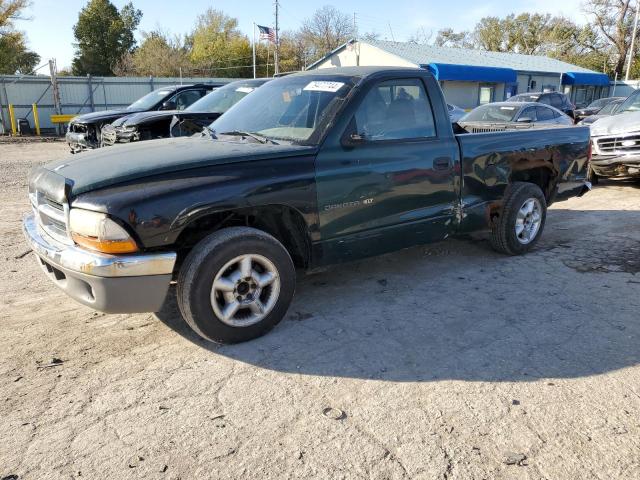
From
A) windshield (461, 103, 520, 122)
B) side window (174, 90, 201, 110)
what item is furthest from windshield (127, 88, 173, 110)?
windshield (461, 103, 520, 122)

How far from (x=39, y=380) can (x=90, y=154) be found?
1703 mm

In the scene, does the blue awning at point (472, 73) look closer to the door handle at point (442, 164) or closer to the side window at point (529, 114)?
the side window at point (529, 114)

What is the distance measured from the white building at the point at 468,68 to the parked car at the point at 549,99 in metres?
12.1

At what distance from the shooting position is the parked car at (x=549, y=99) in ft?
51.9

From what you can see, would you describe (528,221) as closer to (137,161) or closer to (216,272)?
(216,272)

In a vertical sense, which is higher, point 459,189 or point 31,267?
point 459,189

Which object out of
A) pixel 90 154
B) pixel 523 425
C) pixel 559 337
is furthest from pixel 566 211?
pixel 90 154

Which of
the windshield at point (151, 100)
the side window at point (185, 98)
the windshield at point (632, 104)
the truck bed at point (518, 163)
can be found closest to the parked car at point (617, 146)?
the windshield at point (632, 104)

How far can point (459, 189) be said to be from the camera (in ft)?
15.5

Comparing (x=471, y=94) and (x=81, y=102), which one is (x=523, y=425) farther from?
(x=471, y=94)

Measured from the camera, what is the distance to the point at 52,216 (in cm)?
345

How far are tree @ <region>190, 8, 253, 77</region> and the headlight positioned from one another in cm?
5208

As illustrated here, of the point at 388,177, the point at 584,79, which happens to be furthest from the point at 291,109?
the point at 584,79

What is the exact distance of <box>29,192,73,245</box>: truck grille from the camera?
130 inches
